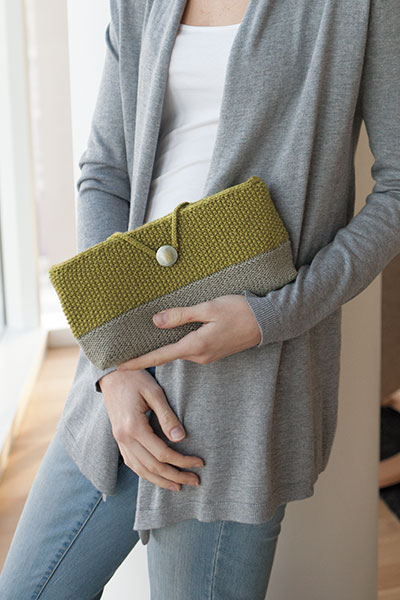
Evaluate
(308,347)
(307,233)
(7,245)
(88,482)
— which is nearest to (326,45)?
(307,233)

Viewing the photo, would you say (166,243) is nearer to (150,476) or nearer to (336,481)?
(150,476)

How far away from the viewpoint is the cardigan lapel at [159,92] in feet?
2.36

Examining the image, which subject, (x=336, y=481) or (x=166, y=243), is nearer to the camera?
(x=166, y=243)

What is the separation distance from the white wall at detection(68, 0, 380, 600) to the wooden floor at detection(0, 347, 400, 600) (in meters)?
0.52

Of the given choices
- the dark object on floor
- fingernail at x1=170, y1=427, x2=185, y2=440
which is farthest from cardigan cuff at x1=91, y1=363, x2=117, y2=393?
the dark object on floor

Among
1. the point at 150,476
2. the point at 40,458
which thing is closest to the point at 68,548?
the point at 150,476

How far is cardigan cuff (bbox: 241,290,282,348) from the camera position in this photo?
72 cm

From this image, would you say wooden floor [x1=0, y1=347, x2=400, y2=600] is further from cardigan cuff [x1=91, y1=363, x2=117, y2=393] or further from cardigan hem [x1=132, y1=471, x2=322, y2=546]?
cardigan cuff [x1=91, y1=363, x2=117, y2=393]

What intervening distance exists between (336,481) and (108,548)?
0.51 metres

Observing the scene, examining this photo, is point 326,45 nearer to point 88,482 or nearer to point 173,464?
point 173,464

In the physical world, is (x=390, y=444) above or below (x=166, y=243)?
below

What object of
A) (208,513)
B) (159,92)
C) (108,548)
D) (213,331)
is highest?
(159,92)

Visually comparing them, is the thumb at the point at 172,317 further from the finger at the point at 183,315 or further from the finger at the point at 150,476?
the finger at the point at 150,476

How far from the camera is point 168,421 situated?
0.76 meters
